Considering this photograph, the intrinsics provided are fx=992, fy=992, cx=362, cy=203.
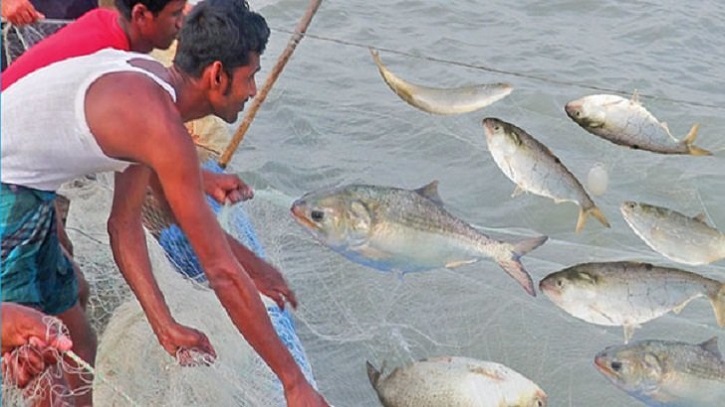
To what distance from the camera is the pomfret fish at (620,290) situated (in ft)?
11.1

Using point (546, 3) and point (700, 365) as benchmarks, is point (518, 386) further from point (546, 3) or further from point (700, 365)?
point (546, 3)

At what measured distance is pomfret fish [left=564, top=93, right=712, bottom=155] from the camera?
3.98m

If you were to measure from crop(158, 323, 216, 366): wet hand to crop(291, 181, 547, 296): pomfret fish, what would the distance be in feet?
1.81

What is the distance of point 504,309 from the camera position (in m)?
4.36

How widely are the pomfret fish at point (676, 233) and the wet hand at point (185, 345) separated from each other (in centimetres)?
181

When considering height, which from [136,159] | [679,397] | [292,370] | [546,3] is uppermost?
[136,159]

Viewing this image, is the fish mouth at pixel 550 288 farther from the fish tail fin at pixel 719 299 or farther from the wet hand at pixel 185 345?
the wet hand at pixel 185 345

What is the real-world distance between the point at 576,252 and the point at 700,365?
1.81m

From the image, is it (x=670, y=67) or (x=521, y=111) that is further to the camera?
(x=670, y=67)

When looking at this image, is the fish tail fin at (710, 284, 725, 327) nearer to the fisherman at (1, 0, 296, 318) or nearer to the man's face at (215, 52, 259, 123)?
the fisherman at (1, 0, 296, 318)

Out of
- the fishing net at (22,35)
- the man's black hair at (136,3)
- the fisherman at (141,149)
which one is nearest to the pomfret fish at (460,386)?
the fisherman at (141,149)

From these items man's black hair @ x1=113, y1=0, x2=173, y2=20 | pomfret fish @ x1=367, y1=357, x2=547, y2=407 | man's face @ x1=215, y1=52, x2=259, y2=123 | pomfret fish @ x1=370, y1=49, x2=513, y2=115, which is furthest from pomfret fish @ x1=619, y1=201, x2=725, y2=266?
man's black hair @ x1=113, y1=0, x2=173, y2=20

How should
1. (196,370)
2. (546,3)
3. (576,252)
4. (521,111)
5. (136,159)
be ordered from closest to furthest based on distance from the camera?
(136,159) < (196,370) < (576,252) < (521,111) < (546,3)

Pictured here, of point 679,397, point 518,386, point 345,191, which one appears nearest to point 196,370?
point 345,191
